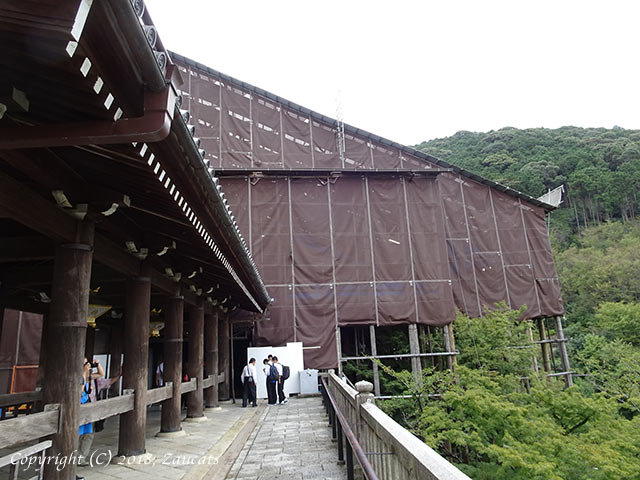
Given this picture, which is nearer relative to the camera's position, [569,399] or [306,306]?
[569,399]

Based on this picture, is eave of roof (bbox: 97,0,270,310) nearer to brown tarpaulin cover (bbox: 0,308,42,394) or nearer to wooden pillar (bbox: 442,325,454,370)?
brown tarpaulin cover (bbox: 0,308,42,394)

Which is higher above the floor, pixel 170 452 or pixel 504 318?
pixel 504 318

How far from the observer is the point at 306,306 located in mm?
15625

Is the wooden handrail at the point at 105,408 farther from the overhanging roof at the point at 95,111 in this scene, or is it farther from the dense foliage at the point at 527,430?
the dense foliage at the point at 527,430

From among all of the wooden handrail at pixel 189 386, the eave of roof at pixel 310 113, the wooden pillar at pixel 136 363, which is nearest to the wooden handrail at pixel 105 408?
the wooden pillar at pixel 136 363

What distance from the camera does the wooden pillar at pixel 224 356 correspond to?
13906mm

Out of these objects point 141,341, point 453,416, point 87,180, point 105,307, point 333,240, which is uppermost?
point 333,240

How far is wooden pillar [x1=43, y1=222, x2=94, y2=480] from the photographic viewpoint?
156 inches

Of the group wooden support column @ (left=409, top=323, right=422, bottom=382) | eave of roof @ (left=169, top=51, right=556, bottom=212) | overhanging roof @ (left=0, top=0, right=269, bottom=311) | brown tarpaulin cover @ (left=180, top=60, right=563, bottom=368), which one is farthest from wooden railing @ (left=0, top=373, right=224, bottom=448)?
eave of roof @ (left=169, top=51, right=556, bottom=212)

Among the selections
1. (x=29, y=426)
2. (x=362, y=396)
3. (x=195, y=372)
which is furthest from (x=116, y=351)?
(x=362, y=396)

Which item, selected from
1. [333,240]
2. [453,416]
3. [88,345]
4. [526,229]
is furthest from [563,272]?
[88,345]

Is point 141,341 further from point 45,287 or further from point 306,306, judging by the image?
point 306,306

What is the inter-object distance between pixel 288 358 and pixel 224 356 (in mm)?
2084

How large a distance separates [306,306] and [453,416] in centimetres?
681
